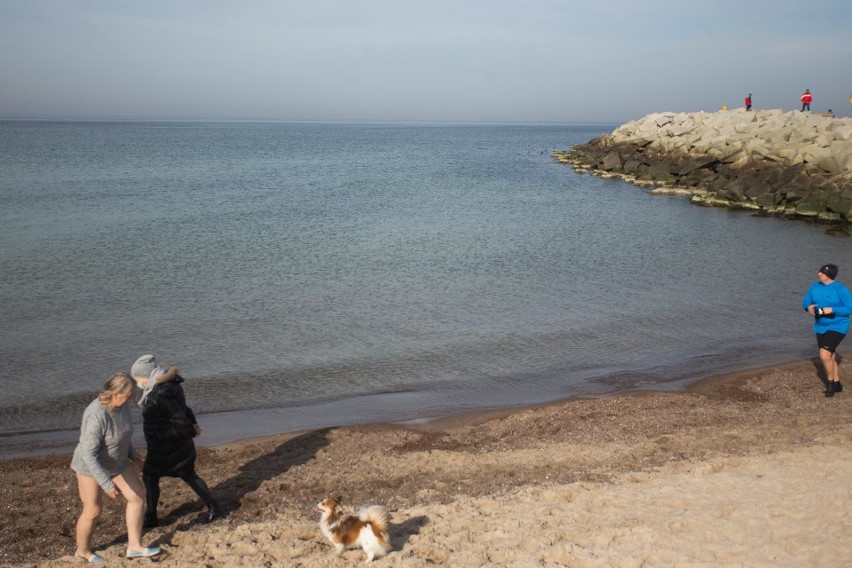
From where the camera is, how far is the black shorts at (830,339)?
31.7 feet

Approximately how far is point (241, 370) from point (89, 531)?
6.74 meters

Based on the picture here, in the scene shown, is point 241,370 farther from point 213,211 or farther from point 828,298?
point 213,211

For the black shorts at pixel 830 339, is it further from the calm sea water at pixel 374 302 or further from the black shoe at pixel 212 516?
the black shoe at pixel 212 516

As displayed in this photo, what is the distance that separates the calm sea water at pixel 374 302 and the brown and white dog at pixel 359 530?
178 inches

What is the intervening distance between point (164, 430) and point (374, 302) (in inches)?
439

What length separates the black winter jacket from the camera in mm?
6027

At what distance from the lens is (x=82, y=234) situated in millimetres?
25641

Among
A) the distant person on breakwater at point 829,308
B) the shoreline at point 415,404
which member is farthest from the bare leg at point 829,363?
the shoreline at point 415,404

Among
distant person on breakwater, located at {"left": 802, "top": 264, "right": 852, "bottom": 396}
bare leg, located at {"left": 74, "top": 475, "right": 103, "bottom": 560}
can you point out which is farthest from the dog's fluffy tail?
distant person on breakwater, located at {"left": 802, "top": 264, "right": 852, "bottom": 396}

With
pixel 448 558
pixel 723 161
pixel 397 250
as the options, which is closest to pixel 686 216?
pixel 723 161

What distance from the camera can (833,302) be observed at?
31.2 feet

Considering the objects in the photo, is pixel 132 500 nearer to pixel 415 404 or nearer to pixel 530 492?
pixel 530 492

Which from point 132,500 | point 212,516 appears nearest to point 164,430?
point 132,500

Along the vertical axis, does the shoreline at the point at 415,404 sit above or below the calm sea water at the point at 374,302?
below
